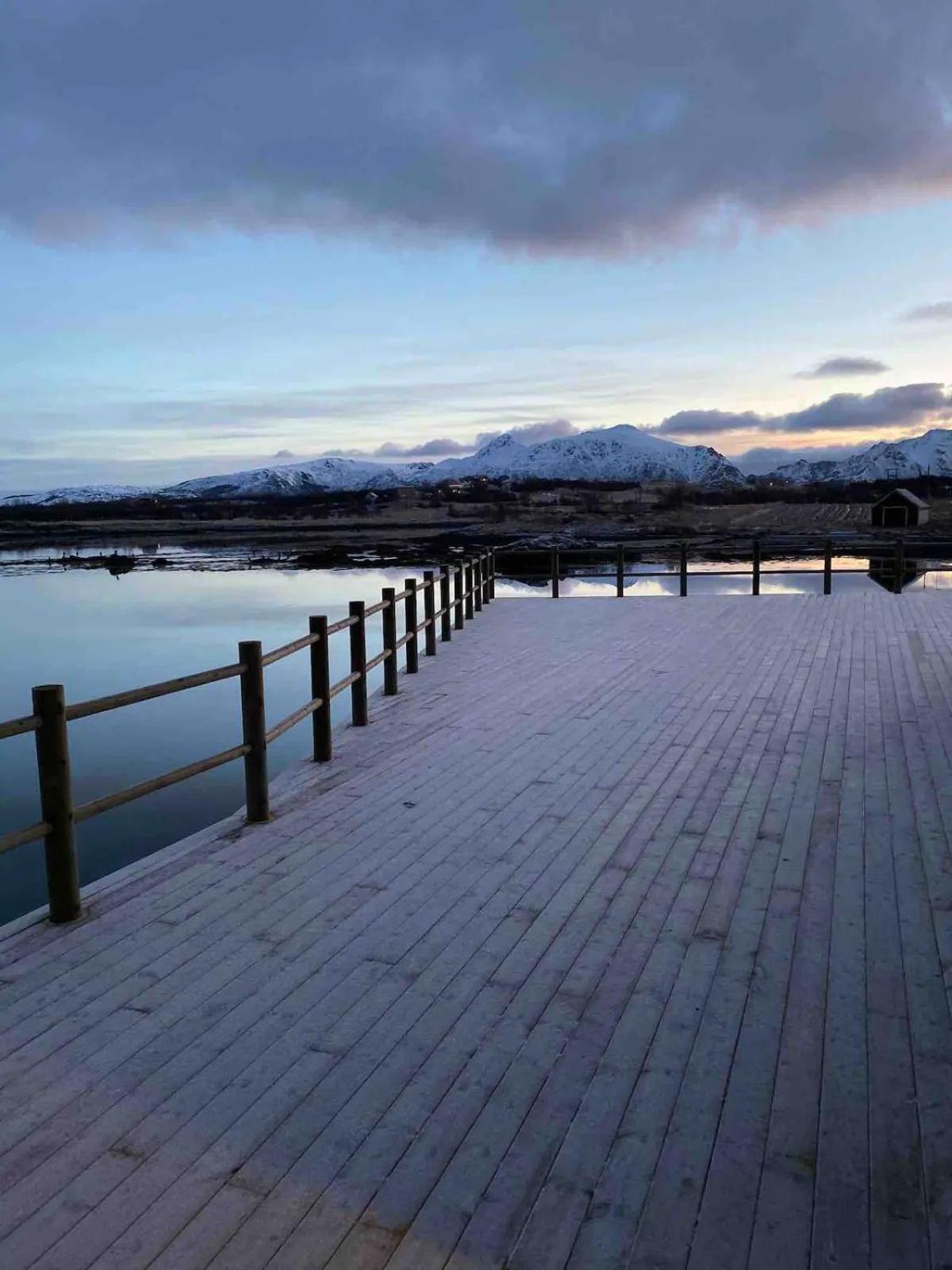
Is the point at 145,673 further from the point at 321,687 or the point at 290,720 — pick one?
the point at 290,720

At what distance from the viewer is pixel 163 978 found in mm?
3496

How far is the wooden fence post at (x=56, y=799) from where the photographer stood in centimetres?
389

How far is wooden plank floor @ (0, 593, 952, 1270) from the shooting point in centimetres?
224

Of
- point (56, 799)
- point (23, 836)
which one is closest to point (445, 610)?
Result: point (56, 799)

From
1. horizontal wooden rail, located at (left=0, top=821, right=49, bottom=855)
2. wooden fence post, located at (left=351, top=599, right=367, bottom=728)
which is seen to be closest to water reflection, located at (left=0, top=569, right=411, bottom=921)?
wooden fence post, located at (left=351, top=599, right=367, bottom=728)

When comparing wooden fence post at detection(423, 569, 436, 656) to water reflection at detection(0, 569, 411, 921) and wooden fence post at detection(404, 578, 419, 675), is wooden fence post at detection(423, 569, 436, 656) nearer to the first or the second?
wooden fence post at detection(404, 578, 419, 675)

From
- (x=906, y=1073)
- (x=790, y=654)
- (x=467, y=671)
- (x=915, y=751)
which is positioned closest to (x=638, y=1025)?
(x=906, y=1073)

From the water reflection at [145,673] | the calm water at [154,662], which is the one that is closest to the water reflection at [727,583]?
the calm water at [154,662]

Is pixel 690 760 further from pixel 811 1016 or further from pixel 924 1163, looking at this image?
pixel 924 1163

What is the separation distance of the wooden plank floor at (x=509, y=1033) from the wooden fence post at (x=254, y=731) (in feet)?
0.52

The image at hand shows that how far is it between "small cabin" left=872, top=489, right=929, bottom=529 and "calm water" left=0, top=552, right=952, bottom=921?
1403cm

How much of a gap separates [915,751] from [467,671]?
4.76m

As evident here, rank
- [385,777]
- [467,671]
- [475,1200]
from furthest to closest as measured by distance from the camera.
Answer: [467,671] → [385,777] → [475,1200]

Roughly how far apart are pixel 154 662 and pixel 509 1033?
18.6 m
